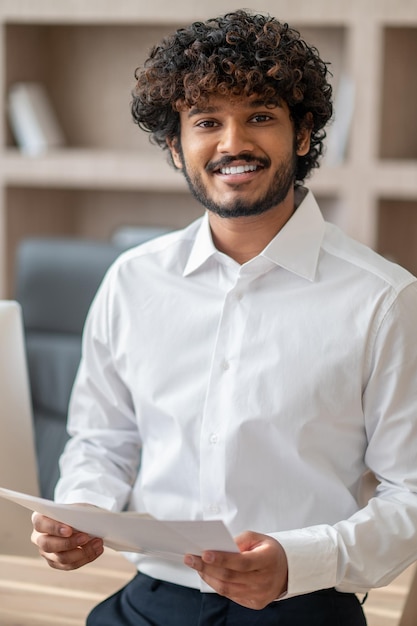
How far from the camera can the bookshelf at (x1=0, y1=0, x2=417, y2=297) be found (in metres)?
3.27

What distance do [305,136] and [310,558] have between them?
0.64 m

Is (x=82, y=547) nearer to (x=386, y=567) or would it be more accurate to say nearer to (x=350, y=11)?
(x=386, y=567)

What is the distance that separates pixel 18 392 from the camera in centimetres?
172

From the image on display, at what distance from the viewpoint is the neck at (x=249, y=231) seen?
156 centimetres

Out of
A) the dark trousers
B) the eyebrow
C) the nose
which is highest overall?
the eyebrow

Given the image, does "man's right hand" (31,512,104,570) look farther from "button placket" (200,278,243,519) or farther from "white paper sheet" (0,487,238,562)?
"button placket" (200,278,243,519)

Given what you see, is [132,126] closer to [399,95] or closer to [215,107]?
[399,95]

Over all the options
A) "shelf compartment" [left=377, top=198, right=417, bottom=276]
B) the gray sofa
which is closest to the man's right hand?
the gray sofa

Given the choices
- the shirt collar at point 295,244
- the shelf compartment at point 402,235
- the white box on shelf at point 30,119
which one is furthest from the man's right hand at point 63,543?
the white box on shelf at point 30,119

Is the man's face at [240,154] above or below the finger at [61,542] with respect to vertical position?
above

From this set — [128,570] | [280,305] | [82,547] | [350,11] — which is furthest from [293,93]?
[350,11]

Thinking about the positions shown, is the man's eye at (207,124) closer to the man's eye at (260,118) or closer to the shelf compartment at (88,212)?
the man's eye at (260,118)

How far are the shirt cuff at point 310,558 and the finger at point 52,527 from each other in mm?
269

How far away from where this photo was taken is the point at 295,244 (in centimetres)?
151
